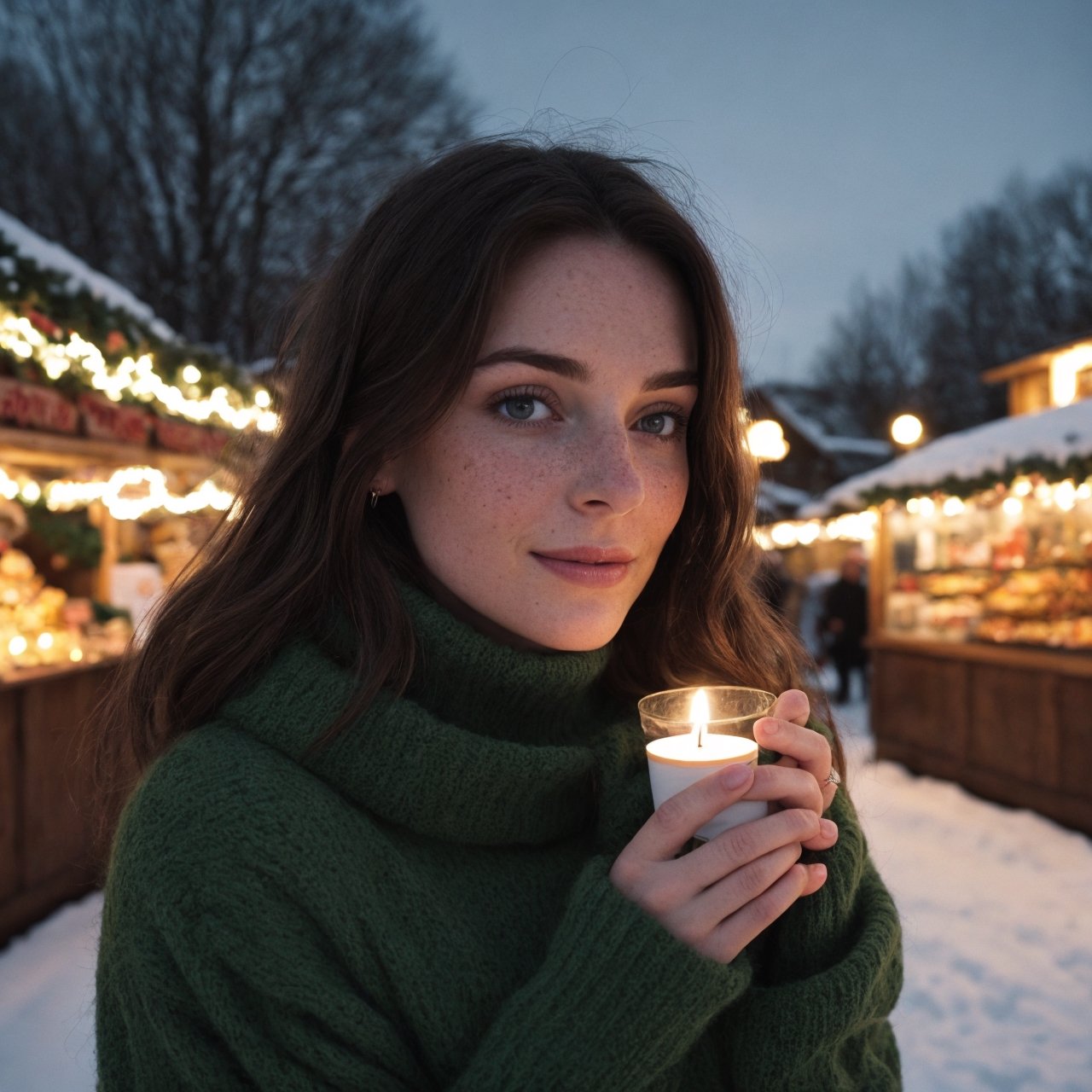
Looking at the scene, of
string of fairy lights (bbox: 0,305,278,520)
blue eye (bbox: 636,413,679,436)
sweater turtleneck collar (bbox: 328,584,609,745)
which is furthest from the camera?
string of fairy lights (bbox: 0,305,278,520)

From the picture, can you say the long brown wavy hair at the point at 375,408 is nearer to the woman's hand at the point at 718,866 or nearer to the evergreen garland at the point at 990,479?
the woman's hand at the point at 718,866

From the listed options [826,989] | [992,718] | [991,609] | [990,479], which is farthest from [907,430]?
[826,989]

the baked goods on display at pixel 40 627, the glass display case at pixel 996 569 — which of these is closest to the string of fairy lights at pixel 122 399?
the baked goods on display at pixel 40 627

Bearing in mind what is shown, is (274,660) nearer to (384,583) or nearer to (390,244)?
(384,583)

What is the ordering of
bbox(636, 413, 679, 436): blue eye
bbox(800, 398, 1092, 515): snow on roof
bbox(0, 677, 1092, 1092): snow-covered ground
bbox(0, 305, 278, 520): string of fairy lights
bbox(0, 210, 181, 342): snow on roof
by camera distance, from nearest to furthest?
bbox(636, 413, 679, 436): blue eye
bbox(0, 677, 1092, 1092): snow-covered ground
bbox(0, 305, 278, 520): string of fairy lights
bbox(0, 210, 181, 342): snow on roof
bbox(800, 398, 1092, 515): snow on roof

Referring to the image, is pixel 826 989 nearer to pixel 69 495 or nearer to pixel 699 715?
pixel 699 715

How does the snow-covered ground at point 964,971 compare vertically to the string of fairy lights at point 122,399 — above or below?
below

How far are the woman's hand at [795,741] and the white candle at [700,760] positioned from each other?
3 cm

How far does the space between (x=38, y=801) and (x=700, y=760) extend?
17.7 ft

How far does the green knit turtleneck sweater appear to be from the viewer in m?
1.07

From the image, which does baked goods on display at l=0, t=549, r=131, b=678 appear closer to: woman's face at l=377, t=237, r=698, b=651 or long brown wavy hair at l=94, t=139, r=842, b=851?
long brown wavy hair at l=94, t=139, r=842, b=851

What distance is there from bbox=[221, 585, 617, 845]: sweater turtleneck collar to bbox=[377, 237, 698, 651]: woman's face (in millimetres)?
67

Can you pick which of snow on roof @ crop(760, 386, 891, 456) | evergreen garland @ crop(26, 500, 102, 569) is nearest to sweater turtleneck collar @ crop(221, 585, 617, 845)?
evergreen garland @ crop(26, 500, 102, 569)

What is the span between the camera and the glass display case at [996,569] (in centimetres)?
752
